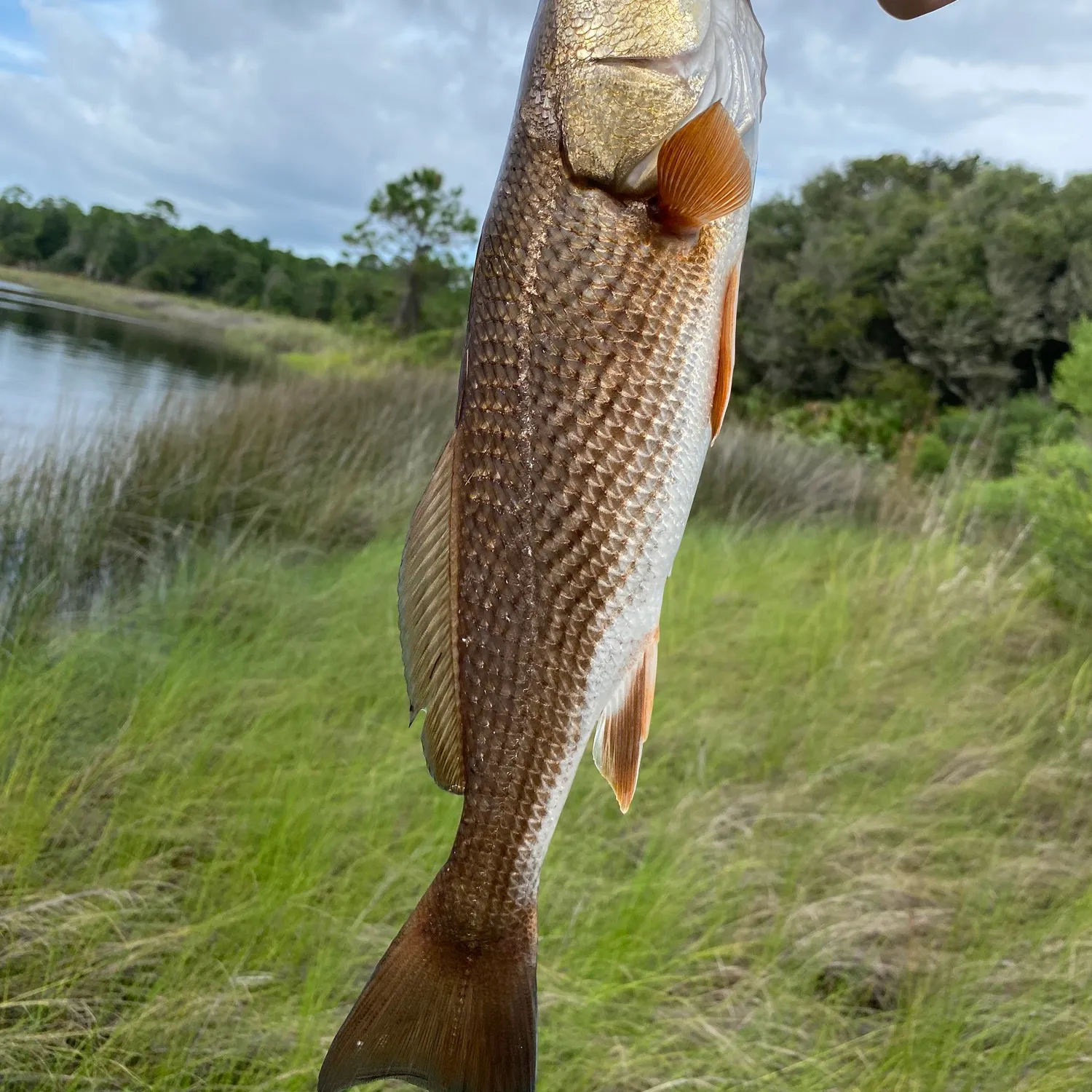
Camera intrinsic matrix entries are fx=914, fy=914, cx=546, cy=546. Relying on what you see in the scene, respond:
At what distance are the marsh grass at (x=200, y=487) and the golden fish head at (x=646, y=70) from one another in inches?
138

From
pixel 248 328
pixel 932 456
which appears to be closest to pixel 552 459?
pixel 932 456

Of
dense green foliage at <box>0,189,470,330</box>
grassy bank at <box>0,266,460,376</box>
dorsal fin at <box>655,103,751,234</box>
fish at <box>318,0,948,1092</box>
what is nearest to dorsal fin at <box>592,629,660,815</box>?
fish at <box>318,0,948,1092</box>

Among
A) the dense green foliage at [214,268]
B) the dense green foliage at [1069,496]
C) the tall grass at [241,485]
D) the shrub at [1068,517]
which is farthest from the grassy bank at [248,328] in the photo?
the shrub at [1068,517]

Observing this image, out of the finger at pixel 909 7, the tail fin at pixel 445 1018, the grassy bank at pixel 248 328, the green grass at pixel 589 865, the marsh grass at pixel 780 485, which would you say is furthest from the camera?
the grassy bank at pixel 248 328

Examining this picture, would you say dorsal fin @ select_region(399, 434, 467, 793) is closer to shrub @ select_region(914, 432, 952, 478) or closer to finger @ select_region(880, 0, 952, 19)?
finger @ select_region(880, 0, 952, 19)

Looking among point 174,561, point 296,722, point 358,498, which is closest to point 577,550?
point 296,722

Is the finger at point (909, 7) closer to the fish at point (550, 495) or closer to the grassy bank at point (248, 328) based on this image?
the fish at point (550, 495)

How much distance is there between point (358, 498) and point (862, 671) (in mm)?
3834

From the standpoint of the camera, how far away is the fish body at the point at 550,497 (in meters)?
0.87

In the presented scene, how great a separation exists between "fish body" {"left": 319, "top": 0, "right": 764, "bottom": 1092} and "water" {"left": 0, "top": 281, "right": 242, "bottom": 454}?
209 inches

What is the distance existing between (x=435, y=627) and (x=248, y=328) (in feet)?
129

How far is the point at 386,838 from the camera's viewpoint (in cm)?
304

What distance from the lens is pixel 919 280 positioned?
15938 millimetres

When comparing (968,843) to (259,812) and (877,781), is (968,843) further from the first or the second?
(259,812)
